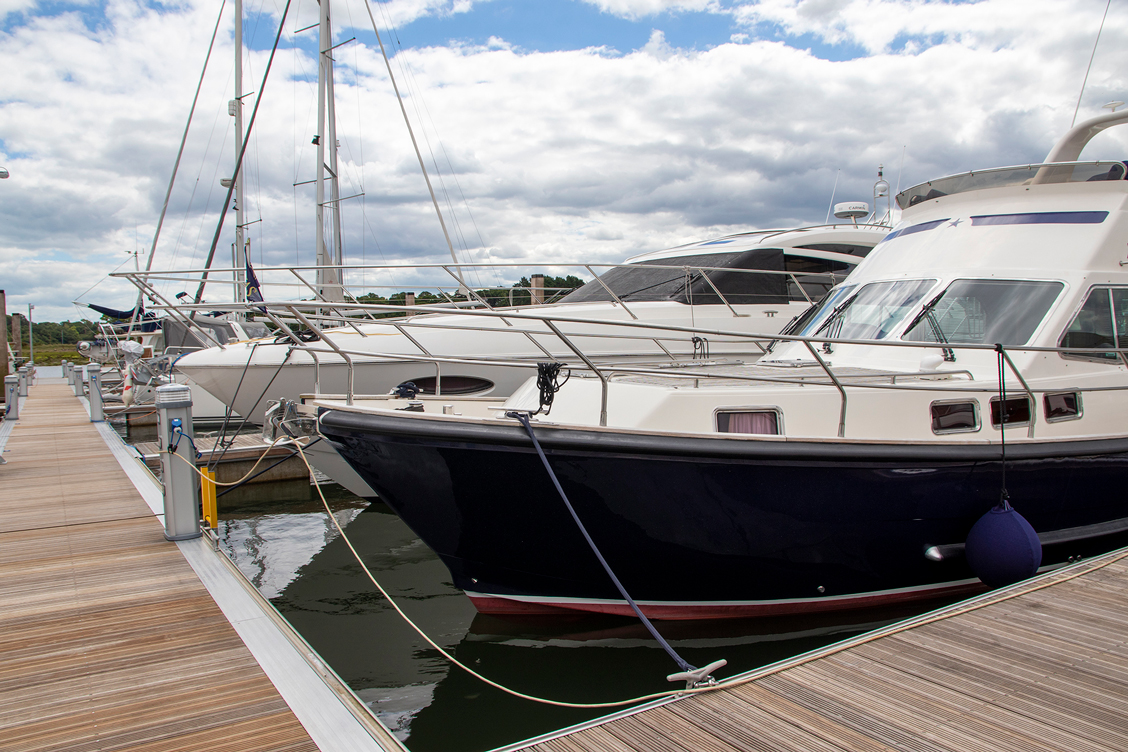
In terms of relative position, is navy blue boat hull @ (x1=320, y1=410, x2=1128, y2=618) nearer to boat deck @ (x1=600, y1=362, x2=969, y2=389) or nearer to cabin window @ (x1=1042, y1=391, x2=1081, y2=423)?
cabin window @ (x1=1042, y1=391, x2=1081, y2=423)

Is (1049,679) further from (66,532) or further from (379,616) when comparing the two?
(66,532)

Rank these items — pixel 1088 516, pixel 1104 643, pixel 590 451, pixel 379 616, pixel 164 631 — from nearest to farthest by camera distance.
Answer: pixel 1104 643 → pixel 164 631 → pixel 590 451 → pixel 1088 516 → pixel 379 616

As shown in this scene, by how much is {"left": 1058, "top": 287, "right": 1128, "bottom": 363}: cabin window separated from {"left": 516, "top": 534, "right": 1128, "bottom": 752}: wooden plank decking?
2.39 metres

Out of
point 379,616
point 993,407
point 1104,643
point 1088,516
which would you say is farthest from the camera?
point 379,616

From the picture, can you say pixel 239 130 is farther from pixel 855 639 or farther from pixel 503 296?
pixel 855 639

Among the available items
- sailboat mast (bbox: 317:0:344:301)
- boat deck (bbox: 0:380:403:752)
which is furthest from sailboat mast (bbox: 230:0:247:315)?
boat deck (bbox: 0:380:403:752)

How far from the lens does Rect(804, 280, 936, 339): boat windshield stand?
547cm

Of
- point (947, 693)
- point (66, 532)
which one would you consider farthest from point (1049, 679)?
point (66, 532)

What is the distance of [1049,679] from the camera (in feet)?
9.25

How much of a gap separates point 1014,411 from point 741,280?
17.5 ft

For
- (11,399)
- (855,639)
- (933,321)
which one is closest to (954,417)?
(933,321)

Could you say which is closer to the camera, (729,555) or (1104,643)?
(1104,643)

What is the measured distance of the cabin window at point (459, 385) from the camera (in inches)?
369

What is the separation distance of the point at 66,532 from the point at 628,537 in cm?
423
